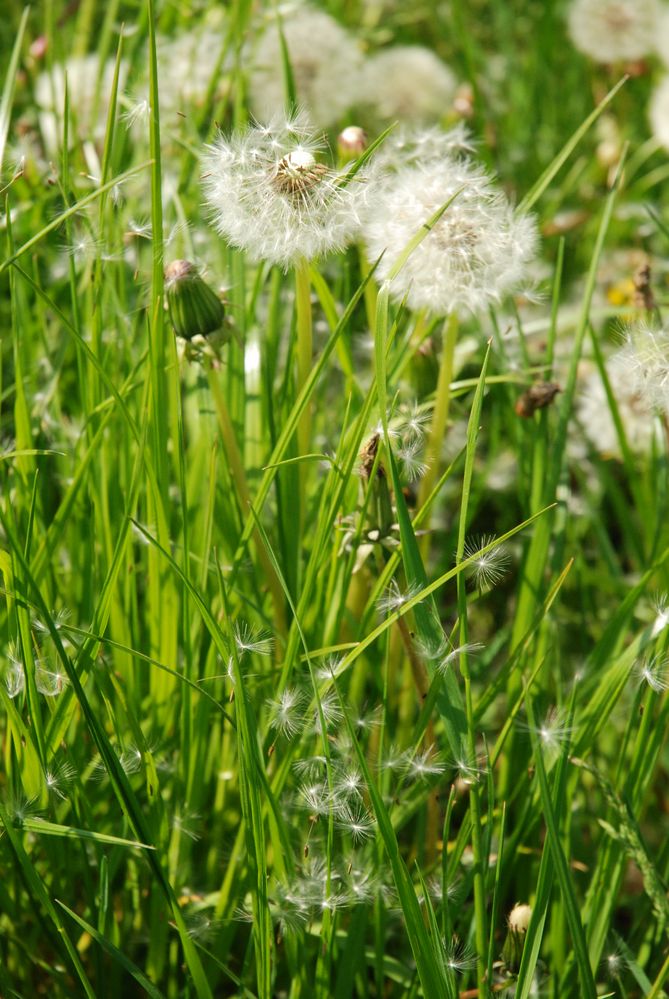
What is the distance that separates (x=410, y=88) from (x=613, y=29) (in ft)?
2.08

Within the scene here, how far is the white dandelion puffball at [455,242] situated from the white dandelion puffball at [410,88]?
1.45 meters

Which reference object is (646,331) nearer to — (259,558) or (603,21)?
(259,558)

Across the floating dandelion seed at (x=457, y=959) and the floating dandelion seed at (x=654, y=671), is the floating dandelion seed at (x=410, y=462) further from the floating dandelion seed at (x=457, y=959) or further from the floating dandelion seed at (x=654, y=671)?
the floating dandelion seed at (x=457, y=959)

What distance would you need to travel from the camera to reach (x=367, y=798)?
40.3 inches

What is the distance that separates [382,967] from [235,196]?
79cm

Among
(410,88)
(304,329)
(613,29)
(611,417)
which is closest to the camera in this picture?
(304,329)

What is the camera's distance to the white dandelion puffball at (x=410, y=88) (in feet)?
8.21

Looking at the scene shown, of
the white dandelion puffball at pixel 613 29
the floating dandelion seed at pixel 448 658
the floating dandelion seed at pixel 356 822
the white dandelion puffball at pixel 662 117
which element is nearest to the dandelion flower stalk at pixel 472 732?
the floating dandelion seed at pixel 448 658

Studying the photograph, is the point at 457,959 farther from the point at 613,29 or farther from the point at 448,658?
the point at 613,29

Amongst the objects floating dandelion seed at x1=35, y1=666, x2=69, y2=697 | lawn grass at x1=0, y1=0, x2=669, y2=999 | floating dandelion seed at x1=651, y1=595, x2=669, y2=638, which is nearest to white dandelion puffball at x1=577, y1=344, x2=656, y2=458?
lawn grass at x1=0, y1=0, x2=669, y2=999

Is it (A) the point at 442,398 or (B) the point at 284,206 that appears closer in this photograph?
(B) the point at 284,206

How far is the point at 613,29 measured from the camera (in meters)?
2.66

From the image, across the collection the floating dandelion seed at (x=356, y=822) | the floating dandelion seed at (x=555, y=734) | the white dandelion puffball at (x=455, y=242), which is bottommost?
the floating dandelion seed at (x=356, y=822)

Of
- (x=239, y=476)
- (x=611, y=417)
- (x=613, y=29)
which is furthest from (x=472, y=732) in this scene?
(x=613, y=29)
